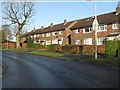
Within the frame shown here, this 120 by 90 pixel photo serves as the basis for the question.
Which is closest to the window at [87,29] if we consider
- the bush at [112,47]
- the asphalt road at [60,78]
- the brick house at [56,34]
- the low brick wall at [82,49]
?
the brick house at [56,34]

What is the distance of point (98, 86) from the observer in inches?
416

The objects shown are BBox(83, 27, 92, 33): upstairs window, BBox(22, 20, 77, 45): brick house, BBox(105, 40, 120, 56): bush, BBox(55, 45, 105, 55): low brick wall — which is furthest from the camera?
BBox(22, 20, 77, 45): brick house

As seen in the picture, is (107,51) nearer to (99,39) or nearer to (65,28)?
(99,39)

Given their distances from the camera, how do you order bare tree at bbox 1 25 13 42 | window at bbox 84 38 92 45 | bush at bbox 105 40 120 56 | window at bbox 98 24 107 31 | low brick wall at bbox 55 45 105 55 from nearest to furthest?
bush at bbox 105 40 120 56 < low brick wall at bbox 55 45 105 55 < window at bbox 98 24 107 31 < window at bbox 84 38 92 45 < bare tree at bbox 1 25 13 42

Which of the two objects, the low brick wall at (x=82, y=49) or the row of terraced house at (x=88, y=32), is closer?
the low brick wall at (x=82, y=49)

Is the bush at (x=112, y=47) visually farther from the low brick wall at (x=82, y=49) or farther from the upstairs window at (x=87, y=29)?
the upstairs window at (x=87, y=29)

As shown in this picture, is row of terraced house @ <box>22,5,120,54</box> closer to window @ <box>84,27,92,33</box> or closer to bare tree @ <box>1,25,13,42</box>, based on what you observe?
window @ <box>84,27,92,33</box>

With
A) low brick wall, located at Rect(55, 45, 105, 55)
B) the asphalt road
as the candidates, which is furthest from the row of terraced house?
the asphalt road

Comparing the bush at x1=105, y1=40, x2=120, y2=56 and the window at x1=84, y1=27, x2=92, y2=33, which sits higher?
the window at x1=84, y1=27, x2=92, y2=33

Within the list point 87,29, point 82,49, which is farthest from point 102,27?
point 82,49

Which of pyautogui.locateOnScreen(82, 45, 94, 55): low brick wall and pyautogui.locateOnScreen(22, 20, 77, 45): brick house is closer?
pyautogui.locateOnScreen(82, 45, 94, 55): low brick wall

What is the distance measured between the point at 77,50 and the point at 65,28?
88.3ft

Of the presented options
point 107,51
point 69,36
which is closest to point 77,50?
point 107,51

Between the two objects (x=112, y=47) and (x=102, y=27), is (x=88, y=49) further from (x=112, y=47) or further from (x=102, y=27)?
(x=102, y=27)
